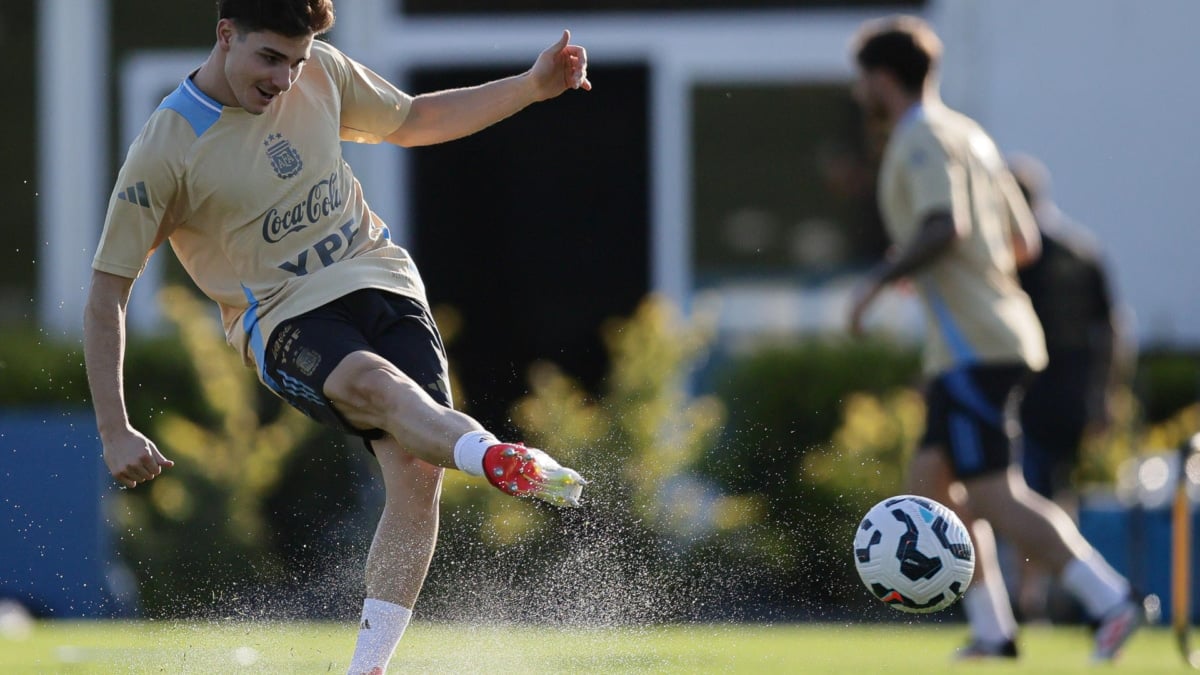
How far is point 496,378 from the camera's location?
1395 centimetres

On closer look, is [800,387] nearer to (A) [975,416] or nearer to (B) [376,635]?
(A) [975,416]

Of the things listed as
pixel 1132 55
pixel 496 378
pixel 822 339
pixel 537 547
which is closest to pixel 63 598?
pixel 537 547

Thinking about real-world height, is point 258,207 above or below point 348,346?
above

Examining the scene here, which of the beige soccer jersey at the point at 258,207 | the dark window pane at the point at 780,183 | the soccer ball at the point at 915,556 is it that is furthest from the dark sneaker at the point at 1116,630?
the dark window pane at the point at 780,183

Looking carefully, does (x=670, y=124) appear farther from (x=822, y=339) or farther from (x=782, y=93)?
(x=822, y=339)

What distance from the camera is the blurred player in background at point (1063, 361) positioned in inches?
417

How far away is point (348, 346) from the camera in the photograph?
529 centimetres

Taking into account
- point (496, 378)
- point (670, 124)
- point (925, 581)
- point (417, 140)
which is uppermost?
point (417, 140)

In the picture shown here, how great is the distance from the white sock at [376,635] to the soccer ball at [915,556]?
1.41 metres

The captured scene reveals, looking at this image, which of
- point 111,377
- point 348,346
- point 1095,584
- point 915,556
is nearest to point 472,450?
point 348,346

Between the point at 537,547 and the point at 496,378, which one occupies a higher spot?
the point at 537,547

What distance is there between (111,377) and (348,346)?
0.62m

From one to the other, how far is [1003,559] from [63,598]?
17.1ft

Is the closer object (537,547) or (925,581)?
(925,581)
